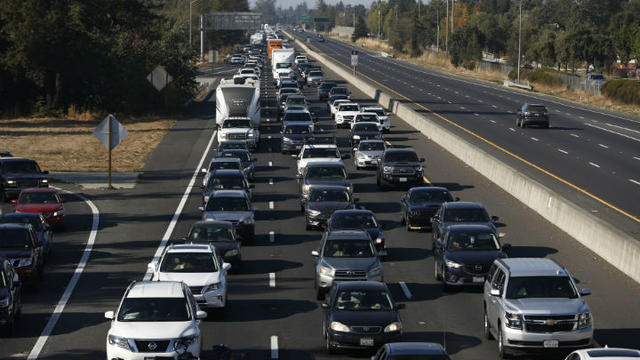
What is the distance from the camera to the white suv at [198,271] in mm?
21797

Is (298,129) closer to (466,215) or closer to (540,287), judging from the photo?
(466,215)

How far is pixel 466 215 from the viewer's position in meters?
29.2

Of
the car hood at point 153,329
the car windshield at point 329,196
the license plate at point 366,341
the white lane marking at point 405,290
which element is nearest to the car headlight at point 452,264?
the white lane marking at point 405,290

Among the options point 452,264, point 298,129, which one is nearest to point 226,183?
point 452,264

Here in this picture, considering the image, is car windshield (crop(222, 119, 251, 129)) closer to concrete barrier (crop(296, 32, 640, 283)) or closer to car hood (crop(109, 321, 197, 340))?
concrete barrier (crop(296, 32, 640, 283))

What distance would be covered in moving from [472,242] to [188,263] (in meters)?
7.33

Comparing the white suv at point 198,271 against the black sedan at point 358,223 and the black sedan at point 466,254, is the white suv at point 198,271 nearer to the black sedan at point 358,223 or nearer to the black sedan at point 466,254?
the black sedan at point 466,254

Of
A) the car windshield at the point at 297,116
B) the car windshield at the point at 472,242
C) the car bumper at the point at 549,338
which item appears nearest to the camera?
the car bumper at the point at 549,338

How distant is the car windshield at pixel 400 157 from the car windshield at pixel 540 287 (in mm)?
23298

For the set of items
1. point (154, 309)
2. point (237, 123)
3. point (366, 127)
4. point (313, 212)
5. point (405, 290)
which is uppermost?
point (237, 123)

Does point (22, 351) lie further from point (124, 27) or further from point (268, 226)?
point (124, 27)

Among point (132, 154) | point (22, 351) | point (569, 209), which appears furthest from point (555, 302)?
point (132, 154)

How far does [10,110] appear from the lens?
251 feet

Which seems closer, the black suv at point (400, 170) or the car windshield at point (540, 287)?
the car windshield at point (540, 287)
